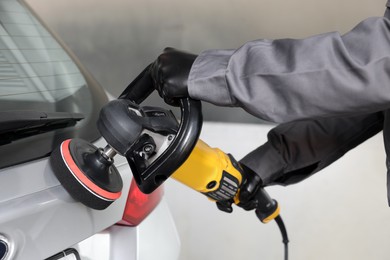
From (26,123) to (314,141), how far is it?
76cm

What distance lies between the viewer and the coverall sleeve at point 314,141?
3.91ft

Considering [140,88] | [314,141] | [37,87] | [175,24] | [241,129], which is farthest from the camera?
[175,24]

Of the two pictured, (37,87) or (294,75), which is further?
(37,87)

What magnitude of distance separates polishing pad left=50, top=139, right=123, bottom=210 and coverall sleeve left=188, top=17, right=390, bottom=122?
199mm

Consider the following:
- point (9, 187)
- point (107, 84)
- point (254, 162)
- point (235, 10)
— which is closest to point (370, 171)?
point (235, 10)

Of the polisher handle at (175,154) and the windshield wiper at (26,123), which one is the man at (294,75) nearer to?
the polisher handle at (175,154)

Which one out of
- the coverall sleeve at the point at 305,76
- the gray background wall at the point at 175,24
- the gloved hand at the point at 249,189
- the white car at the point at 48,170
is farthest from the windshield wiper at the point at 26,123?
the gray background wall at the point at 175,24

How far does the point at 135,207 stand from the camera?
2.81ft

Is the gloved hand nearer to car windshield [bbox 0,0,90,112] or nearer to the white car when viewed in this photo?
the white car

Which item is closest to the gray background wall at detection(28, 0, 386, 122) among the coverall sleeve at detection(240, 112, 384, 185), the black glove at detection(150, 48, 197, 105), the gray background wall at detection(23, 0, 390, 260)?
the gray background wall at detection(23, 0, 390, 260)

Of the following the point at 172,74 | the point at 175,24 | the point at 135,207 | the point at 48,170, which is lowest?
the point at 175,24

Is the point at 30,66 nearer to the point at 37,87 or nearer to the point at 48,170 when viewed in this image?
the point at 37,87

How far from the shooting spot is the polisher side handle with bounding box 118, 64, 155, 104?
0.77 m

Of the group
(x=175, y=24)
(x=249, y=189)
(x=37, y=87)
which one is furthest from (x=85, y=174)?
(x=175, y=24)
